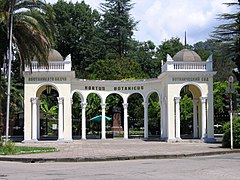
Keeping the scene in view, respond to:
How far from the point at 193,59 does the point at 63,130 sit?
42.4 feet

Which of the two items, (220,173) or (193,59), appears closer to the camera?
(220,173)

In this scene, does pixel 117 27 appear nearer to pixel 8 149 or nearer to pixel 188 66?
pixel 188 66

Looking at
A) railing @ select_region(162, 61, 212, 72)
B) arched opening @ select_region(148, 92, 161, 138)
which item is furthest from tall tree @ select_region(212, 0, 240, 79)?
arched opening @ select_region(148, 92, 161, 138)

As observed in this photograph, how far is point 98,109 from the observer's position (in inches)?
2295

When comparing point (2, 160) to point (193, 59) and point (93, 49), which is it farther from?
point (93, 49)

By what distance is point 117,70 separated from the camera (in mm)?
56406

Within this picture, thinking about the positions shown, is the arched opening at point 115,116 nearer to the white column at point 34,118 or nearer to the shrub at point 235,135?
the white column at point 34,118

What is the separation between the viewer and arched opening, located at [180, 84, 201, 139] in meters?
43.2

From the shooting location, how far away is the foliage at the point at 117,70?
56.3 m

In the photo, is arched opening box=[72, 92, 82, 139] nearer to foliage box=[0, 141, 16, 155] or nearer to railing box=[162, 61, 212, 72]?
railing box=[162, 61, 212, 72]

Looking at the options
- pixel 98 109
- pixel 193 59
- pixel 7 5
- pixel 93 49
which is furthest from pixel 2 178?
pixel 93 49

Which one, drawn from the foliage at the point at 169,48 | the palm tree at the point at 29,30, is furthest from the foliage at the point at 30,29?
the foliage at the point at 169,48

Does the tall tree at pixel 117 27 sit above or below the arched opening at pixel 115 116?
above

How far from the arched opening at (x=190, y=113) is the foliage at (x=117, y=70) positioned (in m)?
6.79
